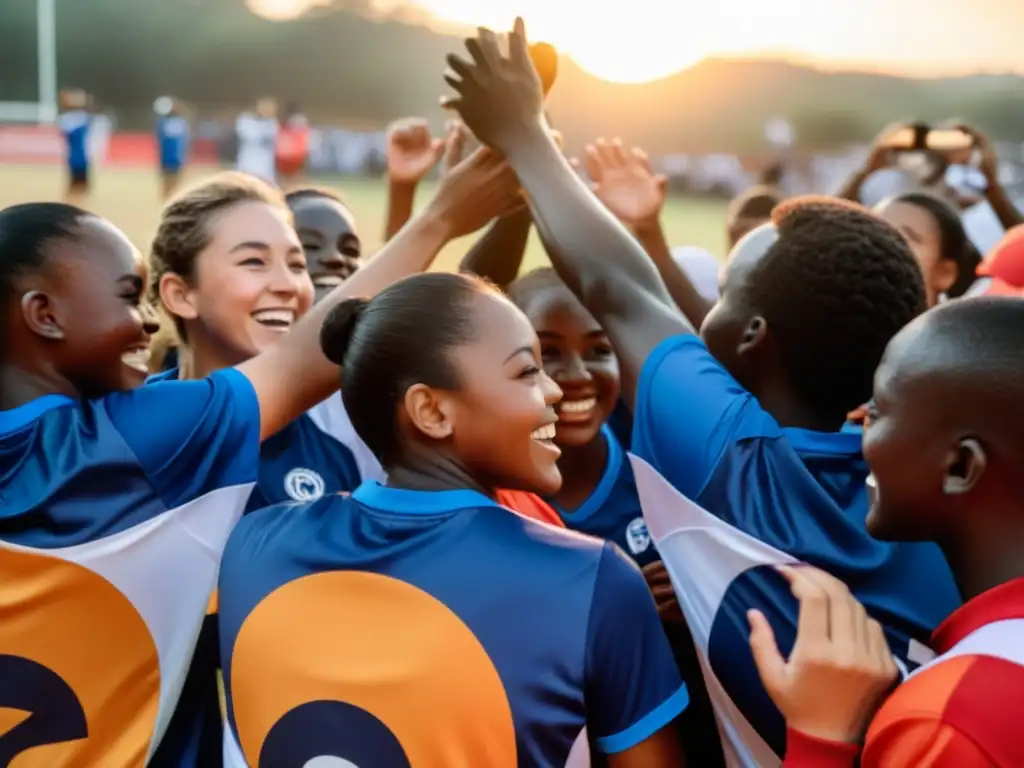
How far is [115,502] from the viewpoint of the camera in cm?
190

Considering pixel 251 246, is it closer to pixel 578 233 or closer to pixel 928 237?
pixel 578 233

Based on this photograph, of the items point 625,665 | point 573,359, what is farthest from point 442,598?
point 573,359

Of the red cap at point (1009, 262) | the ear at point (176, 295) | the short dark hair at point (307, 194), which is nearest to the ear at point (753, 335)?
the ear at point (176, 295)

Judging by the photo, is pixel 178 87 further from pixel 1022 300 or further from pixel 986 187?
pixel 1022 300

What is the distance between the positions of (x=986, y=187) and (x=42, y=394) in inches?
200

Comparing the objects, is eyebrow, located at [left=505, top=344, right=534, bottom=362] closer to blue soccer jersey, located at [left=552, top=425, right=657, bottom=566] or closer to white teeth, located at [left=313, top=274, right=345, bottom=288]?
blue soccer jersey, located at [left=552, top=425, right=657, bottom=566]

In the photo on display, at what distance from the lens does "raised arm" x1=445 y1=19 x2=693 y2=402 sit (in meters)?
1.89

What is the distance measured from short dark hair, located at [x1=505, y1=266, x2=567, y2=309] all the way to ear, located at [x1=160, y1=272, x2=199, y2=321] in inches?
30.7

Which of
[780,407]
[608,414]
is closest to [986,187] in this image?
[608,414]

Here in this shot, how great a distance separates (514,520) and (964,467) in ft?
2.11

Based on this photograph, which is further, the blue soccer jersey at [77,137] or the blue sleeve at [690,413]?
the blue soccer jersey at [77,137]

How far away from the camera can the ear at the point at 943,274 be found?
4.09 meters

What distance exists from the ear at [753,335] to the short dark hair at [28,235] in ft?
4.09

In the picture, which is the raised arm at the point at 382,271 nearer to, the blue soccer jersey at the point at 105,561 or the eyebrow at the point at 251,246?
the blue soccer jersey at the point at 105,561
